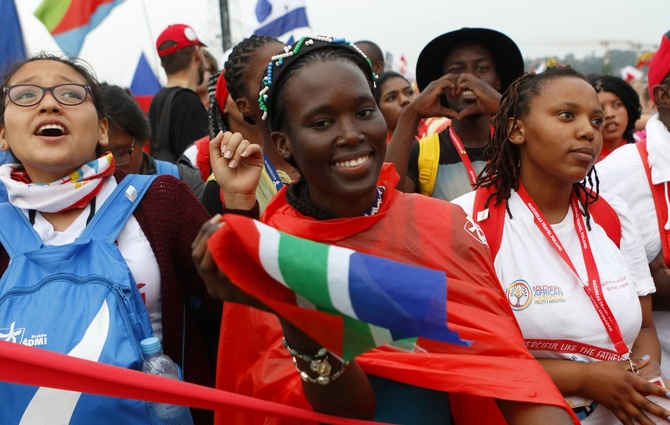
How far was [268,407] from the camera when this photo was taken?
6.28 ft

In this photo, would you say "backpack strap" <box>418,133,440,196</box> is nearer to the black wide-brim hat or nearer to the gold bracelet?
the black wide-brim hat

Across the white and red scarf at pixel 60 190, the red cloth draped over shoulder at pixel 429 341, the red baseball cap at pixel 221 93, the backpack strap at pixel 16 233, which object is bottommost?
the red cloth draped over shoulder at pixel 429 341

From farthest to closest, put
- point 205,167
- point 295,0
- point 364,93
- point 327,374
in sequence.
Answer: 1. point 295,0
2. point 205,167
3. point 364,93
4. point 327,374

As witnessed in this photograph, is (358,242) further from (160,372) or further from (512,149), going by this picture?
(512,149)

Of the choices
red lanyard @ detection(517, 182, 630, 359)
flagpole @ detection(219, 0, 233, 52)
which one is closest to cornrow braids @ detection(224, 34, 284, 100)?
red lanyard @ detection(517, 182, 630, 359)

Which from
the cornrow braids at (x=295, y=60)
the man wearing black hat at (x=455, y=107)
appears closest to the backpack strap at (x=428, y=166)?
the man wearing black hat at (x=455, y=107)

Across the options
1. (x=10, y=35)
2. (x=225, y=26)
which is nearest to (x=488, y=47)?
(x=10, y=35)

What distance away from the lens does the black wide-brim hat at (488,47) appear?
154 inches

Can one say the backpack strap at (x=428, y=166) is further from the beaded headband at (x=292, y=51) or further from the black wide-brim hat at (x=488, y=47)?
the beaded headband at (x=292, y=51)

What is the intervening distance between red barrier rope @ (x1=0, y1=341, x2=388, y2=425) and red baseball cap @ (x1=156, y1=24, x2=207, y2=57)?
15.2 feet

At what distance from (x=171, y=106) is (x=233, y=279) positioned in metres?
4.30

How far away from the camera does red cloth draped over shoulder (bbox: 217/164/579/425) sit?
1.94 m

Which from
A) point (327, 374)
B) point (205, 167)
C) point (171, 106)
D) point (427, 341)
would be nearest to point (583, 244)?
point (427, 341)

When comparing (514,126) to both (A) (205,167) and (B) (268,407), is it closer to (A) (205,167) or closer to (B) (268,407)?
(B) (268,407)
